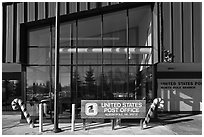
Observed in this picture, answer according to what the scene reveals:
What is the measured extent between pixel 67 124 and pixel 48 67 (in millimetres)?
2890

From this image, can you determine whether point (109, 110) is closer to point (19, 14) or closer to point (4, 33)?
point (4, 33)

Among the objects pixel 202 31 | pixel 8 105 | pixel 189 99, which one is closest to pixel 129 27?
pixel 202 31

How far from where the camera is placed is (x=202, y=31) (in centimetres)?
1128

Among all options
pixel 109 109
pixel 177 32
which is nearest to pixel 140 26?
pixel 177 32

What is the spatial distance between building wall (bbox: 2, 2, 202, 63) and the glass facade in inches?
30.9

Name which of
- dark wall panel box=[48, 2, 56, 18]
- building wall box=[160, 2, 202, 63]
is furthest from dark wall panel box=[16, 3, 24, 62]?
building wall box=[160, 2, 202, 63]

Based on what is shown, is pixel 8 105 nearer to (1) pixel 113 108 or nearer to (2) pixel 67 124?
(2) pixel 67 124

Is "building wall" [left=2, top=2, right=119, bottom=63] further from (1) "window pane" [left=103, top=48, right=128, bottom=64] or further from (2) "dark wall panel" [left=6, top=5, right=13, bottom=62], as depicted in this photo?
(1) "window pane" [left=103, top=48, right=128, bottom=64]

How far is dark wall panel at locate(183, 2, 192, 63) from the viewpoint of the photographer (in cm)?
1112

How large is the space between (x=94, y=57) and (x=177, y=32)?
162 inches

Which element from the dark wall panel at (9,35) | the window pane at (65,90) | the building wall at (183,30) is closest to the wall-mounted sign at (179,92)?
the building wall at (183,30)

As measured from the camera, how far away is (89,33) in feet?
38.4

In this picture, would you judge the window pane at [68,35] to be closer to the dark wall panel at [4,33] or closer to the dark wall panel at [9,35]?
the dark wall panel at [9,35]

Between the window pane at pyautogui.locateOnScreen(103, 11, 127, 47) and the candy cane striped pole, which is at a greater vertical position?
the window pane at pyautogui.locateOnScreen(103, 11, 127, 47)
